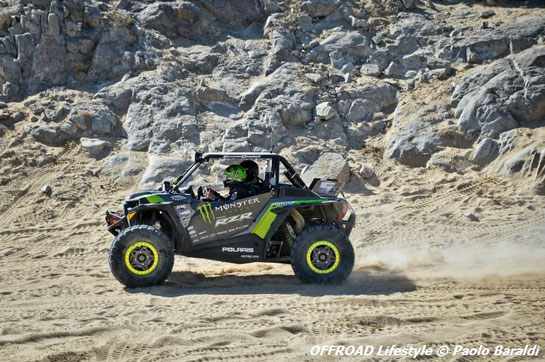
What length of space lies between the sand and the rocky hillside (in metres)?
0.96

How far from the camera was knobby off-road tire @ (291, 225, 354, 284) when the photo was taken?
7.60 metres

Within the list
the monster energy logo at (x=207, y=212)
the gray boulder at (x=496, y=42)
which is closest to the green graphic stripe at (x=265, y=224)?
the monster energy logo at (x=207, y=212)

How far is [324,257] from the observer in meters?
7.68

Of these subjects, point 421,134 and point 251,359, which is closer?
point 251,359

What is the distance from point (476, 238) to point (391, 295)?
4.48m

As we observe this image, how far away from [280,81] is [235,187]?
8990 mm

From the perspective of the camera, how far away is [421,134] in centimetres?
1447

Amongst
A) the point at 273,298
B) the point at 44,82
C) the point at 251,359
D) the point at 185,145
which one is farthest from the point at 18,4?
the point at 251,359

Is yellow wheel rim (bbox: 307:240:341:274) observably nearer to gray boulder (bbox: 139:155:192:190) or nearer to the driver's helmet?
the driver's helmet

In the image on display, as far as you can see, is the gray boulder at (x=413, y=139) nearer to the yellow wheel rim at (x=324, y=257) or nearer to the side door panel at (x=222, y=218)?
the yellow wheel rim at (x=324, y=257)

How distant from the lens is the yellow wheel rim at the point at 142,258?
7430 mm

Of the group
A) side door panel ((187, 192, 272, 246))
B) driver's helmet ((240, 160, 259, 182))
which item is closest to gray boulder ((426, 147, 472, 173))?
driver's helmet ((240, 160, 259, 182))

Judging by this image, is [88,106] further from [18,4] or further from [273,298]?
[273,298]

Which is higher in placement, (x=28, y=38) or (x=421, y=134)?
(x=28, y=38)
